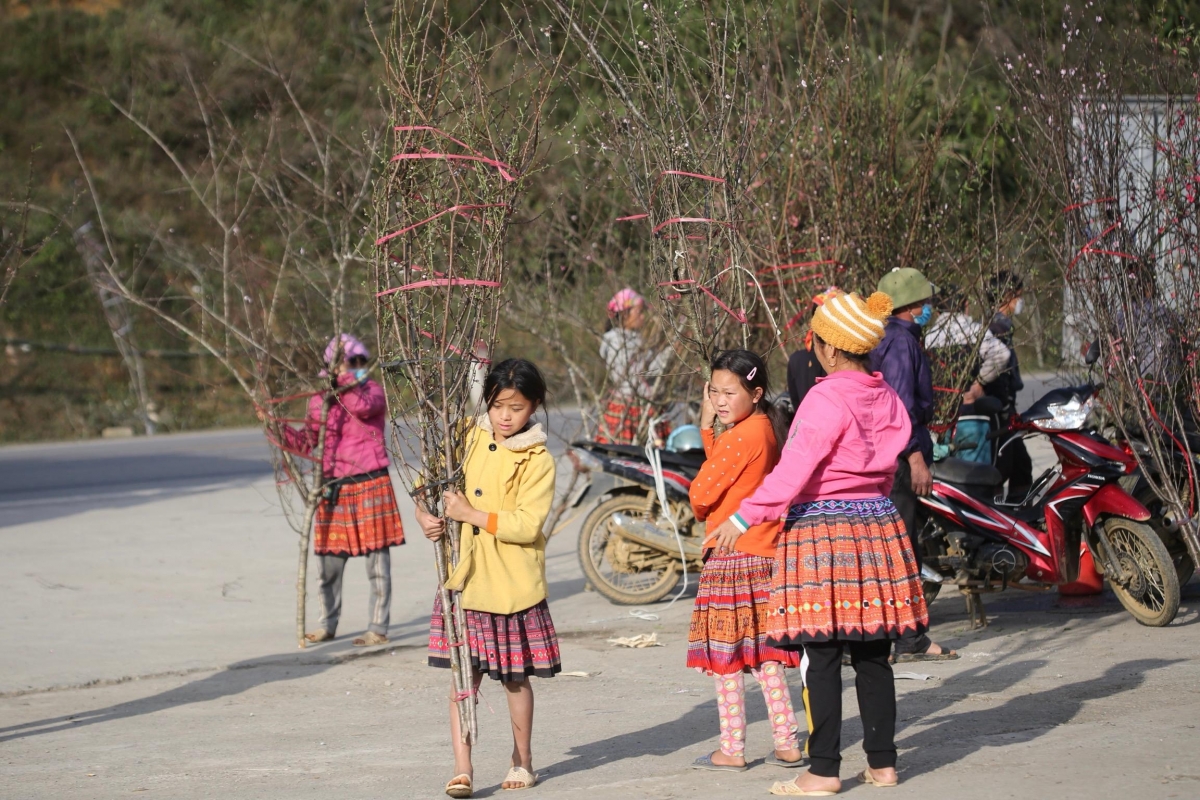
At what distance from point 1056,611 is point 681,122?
3578 mm

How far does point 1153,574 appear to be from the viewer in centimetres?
682

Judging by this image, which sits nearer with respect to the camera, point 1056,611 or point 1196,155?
point 1196,155

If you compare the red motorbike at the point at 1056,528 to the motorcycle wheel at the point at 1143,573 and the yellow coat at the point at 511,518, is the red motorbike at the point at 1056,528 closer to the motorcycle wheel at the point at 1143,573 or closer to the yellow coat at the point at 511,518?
the motorcycle wheel at the point at 1143,573

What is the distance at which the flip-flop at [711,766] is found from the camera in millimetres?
4680

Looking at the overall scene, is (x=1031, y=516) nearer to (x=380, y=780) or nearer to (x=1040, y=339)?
(x=1040, y=339)

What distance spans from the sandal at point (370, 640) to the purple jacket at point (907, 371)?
319cm

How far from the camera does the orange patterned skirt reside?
4238mm

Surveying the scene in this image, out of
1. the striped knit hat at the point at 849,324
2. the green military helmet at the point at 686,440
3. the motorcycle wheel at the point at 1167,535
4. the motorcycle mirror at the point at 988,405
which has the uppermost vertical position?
the striped knit hat at the point at 849,324

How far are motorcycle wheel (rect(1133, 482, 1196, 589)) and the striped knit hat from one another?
3.59m

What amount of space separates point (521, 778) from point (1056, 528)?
11.8 ft

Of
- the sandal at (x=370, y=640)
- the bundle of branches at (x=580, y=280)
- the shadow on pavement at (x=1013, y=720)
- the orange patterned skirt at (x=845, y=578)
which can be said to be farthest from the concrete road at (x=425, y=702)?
the bundle of branches at (x=580, y=280)

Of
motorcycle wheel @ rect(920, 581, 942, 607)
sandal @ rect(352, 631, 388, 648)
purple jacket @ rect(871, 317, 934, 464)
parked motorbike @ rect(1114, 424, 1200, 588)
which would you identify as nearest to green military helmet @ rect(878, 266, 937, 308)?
purple jacket @ rect(871, 317, 934, 464)

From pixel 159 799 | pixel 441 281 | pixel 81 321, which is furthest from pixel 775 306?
pixel 81 321

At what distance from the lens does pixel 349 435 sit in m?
7.78
